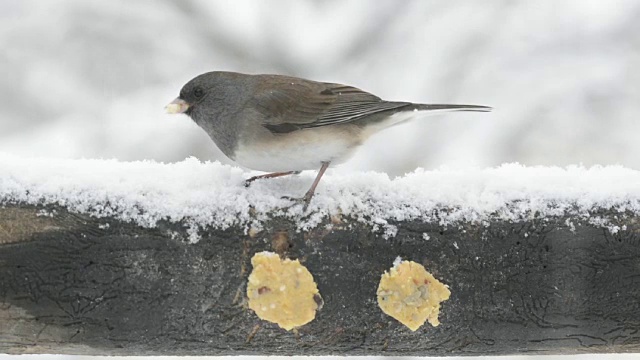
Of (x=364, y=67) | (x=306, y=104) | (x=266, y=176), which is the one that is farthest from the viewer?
(x=364, y=67)

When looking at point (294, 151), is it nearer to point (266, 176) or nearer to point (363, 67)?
point (266, 176)

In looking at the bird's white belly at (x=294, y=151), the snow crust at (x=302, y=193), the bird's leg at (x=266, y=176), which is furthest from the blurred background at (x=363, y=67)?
the snow crust at (x=302, y=193)

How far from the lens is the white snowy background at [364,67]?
557cm

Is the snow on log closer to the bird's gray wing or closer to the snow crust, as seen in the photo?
the snow crust

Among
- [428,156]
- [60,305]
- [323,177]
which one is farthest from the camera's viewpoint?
[428,156]

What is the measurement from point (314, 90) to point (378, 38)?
3.51 metres

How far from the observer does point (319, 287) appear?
1942 millimetres

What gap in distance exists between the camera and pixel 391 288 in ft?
6.40

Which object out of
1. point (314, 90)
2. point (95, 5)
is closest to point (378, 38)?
point (95, 5)

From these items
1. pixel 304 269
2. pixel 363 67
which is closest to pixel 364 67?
pixel 363 67

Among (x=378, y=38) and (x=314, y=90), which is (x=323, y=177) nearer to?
(x=314, y=90)

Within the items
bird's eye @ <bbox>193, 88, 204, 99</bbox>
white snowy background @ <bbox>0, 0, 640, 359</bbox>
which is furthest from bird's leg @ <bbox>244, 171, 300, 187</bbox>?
white snowy background @ <bbox>0, 0, 640, 359</bbox>

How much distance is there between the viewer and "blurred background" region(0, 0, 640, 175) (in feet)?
18.3

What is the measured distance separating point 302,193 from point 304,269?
1.08 feet
